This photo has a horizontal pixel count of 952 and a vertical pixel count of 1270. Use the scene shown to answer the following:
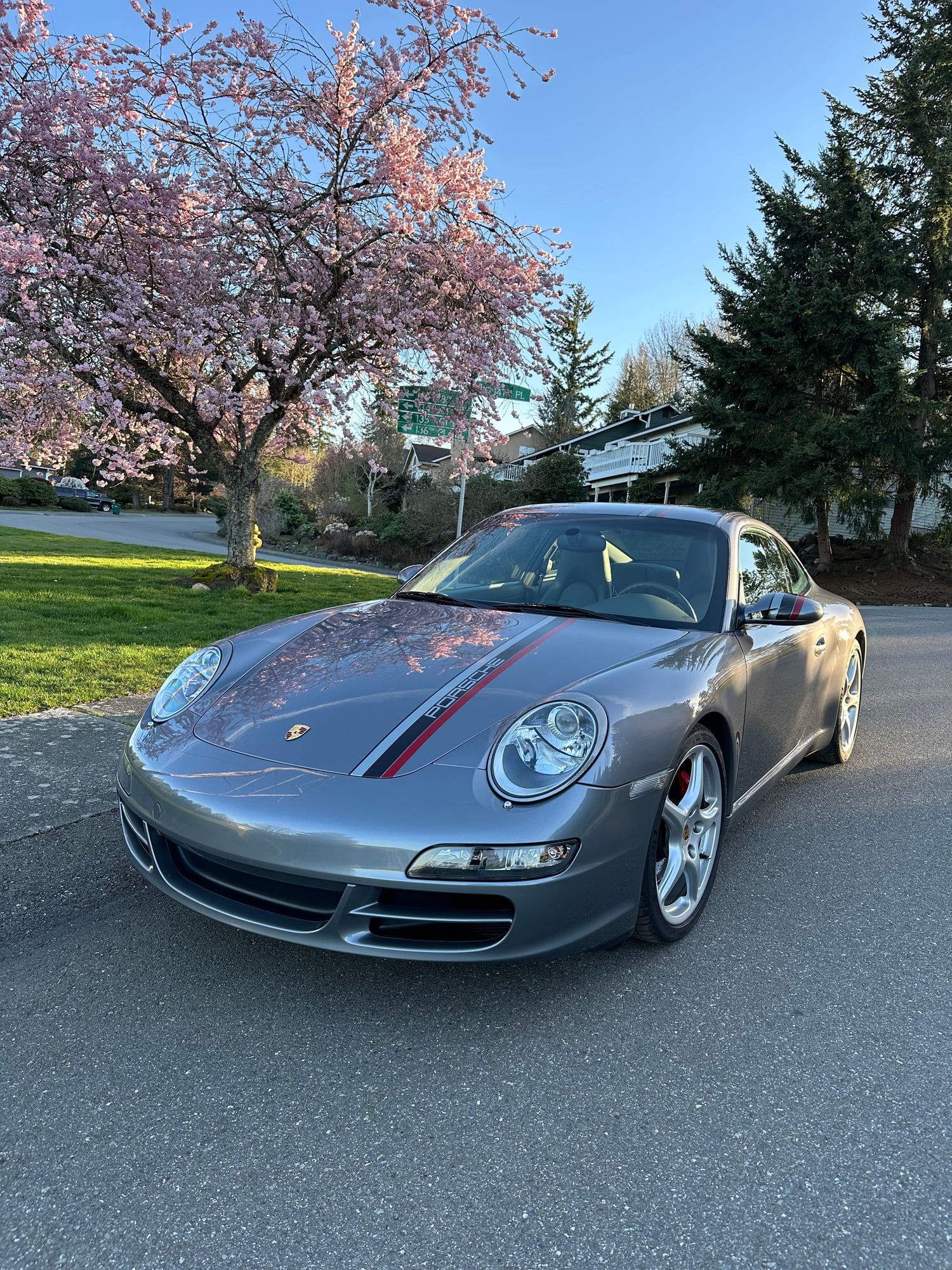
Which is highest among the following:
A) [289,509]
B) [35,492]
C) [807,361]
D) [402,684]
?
[807,361]

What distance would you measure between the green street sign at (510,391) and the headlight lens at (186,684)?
26.6 feet

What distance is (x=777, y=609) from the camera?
129 inches

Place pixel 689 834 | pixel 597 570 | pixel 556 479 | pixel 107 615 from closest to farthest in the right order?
pixel 689 834 < pixel 597 570 < pixel 107 615 < pixel 556 479

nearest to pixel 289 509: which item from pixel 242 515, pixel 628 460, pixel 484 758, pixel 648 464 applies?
pixel 628 460

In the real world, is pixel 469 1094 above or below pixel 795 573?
below

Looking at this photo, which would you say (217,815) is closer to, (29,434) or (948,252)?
(29,434)

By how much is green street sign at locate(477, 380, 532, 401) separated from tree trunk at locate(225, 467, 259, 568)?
3.39 m

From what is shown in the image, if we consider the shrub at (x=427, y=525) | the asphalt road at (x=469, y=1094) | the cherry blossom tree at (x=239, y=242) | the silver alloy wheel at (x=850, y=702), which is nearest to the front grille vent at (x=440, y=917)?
the asphalt road at (x=469, y=1094)

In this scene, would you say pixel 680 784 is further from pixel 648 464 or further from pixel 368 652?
pixel 648 464

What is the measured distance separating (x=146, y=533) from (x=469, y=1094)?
91.5ft

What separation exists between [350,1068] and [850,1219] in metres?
1.12

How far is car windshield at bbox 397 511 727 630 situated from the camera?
3.26 m

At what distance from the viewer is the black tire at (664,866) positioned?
7.90 feet

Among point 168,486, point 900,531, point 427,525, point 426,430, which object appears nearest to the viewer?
point 426,430
